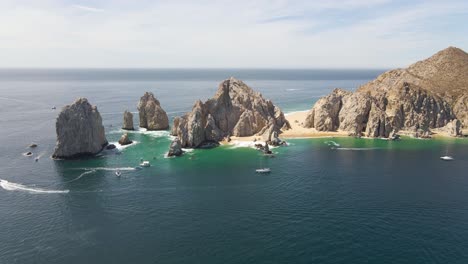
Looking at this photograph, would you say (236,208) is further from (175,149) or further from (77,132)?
(77,132)

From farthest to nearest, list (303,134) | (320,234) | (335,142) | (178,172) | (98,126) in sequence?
(303,134) → (335,142) → (98,126) → (178,172) → (320,234)

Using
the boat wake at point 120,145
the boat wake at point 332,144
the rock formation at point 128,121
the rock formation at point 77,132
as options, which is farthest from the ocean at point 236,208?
the rock formation at point 128,121

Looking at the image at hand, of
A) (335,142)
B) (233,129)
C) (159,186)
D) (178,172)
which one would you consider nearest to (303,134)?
(335,142)

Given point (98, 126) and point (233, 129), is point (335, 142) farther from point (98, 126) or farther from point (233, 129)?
point (98, 126)

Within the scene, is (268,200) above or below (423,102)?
below

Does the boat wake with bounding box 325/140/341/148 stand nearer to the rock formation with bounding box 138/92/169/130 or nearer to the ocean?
the ocean

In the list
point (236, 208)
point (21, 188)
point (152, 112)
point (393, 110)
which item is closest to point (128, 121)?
point (152, 112)

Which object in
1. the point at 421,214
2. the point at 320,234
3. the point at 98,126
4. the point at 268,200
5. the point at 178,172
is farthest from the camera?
the point at 98,126
